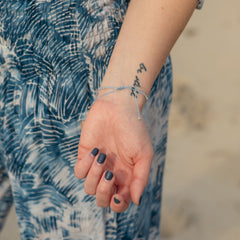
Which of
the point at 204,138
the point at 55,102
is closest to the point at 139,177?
the point at 55,102

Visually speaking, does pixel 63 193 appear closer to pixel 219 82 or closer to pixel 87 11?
pixel 87 11

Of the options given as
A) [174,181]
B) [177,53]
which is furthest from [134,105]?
[177,53]

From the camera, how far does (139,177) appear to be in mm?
884

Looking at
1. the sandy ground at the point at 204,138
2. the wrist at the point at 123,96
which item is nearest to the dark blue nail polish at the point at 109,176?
the wrist at the point at 123,96

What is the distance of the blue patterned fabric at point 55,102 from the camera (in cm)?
97

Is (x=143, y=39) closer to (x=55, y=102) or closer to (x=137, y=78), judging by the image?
(x=137, y=78)

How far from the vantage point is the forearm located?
36.3 inches

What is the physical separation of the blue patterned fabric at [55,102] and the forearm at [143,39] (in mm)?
69

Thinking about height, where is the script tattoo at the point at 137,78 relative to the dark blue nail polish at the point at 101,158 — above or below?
above

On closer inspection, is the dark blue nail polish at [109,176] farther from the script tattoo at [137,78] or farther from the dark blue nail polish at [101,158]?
the script tattoo at [137,78]

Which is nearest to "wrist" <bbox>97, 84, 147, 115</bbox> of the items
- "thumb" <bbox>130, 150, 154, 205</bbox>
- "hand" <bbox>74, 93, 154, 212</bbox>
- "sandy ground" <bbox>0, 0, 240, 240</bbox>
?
"hand" <bbox>74, 93, 154, 212</bbox>

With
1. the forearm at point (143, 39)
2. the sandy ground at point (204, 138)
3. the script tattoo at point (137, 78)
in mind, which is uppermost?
the forearm at point (143, 39)

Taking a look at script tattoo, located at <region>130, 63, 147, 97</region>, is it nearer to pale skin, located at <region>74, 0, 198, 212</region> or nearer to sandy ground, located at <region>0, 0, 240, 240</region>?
pale skin, located at <region>74, 0, 198, 212</region>

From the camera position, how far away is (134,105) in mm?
943
